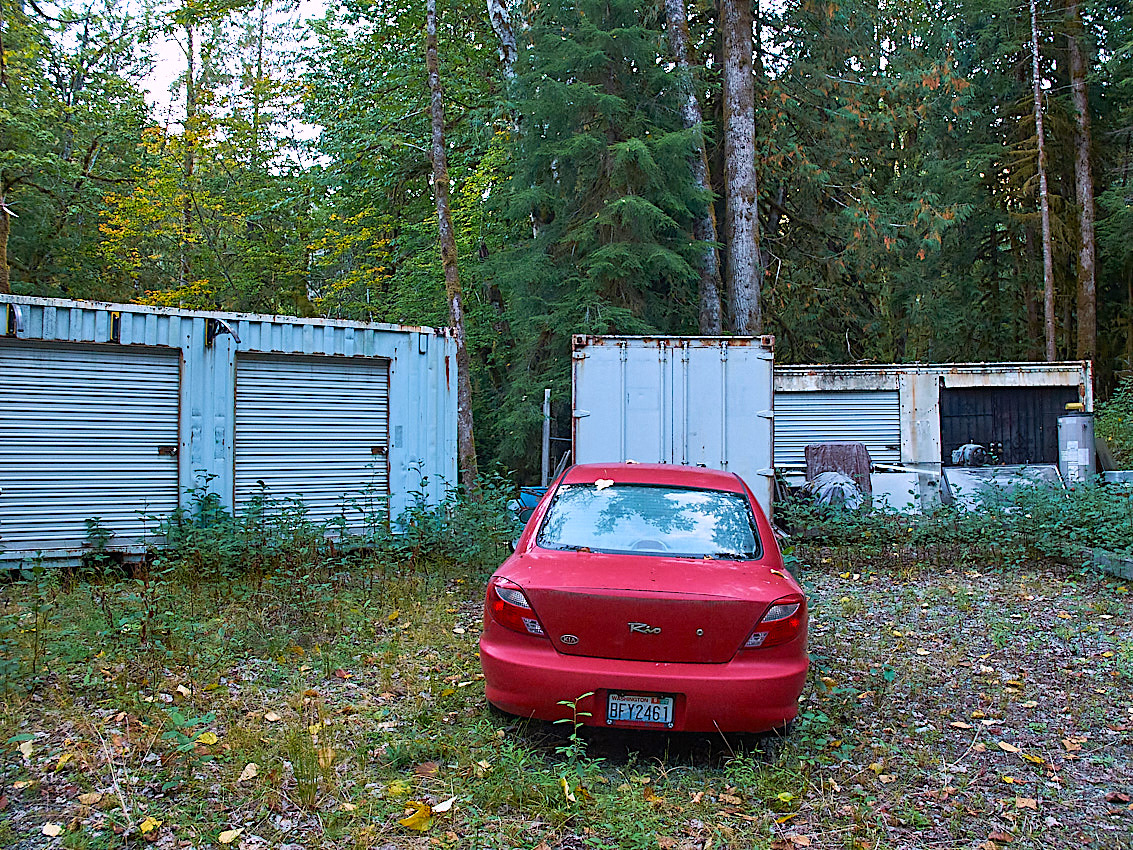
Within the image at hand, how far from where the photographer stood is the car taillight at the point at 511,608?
14.4ft

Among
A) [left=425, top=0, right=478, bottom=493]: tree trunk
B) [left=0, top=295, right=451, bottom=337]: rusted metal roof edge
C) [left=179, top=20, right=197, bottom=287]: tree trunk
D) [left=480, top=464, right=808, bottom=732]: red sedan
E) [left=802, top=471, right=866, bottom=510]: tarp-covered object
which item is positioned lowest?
[left=480, top=464, right=808, bottom=732]: red sedan

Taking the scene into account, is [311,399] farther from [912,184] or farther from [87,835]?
[912,184]

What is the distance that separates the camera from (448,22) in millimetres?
21969

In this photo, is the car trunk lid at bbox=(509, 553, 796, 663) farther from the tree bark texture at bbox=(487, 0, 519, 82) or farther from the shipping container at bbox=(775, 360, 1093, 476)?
the tree bark texture at bbox=(487, 0, 519, 82)

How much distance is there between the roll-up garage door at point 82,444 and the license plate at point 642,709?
5980mm

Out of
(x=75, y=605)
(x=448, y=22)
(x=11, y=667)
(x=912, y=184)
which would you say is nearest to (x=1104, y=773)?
(x=11, y=667)

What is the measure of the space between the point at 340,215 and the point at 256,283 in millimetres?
3109

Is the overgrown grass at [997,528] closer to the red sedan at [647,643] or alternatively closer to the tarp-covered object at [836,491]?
the tarp-covered object at [836,491]

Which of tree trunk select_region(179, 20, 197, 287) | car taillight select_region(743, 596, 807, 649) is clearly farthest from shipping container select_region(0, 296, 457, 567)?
tree trunk select_region(179, 20, 197, 287)

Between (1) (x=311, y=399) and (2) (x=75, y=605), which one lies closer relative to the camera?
(2) (x=75, y=605)

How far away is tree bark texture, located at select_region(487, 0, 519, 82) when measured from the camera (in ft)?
59.3

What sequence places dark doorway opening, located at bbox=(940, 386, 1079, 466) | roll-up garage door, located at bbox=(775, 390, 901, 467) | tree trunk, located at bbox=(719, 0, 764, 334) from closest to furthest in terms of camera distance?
roll-up garage door, located at bbox=(775, 390, 901, 467) < dark doorway opening, located at bbox=(940, 386, 1079, 466) < tree trunk, located at bbox=(719, 0, 764, 334)

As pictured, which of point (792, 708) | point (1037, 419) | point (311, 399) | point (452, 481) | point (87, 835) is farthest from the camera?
point (1037, 419)

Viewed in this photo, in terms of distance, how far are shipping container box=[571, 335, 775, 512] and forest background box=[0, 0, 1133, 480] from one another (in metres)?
4.39
